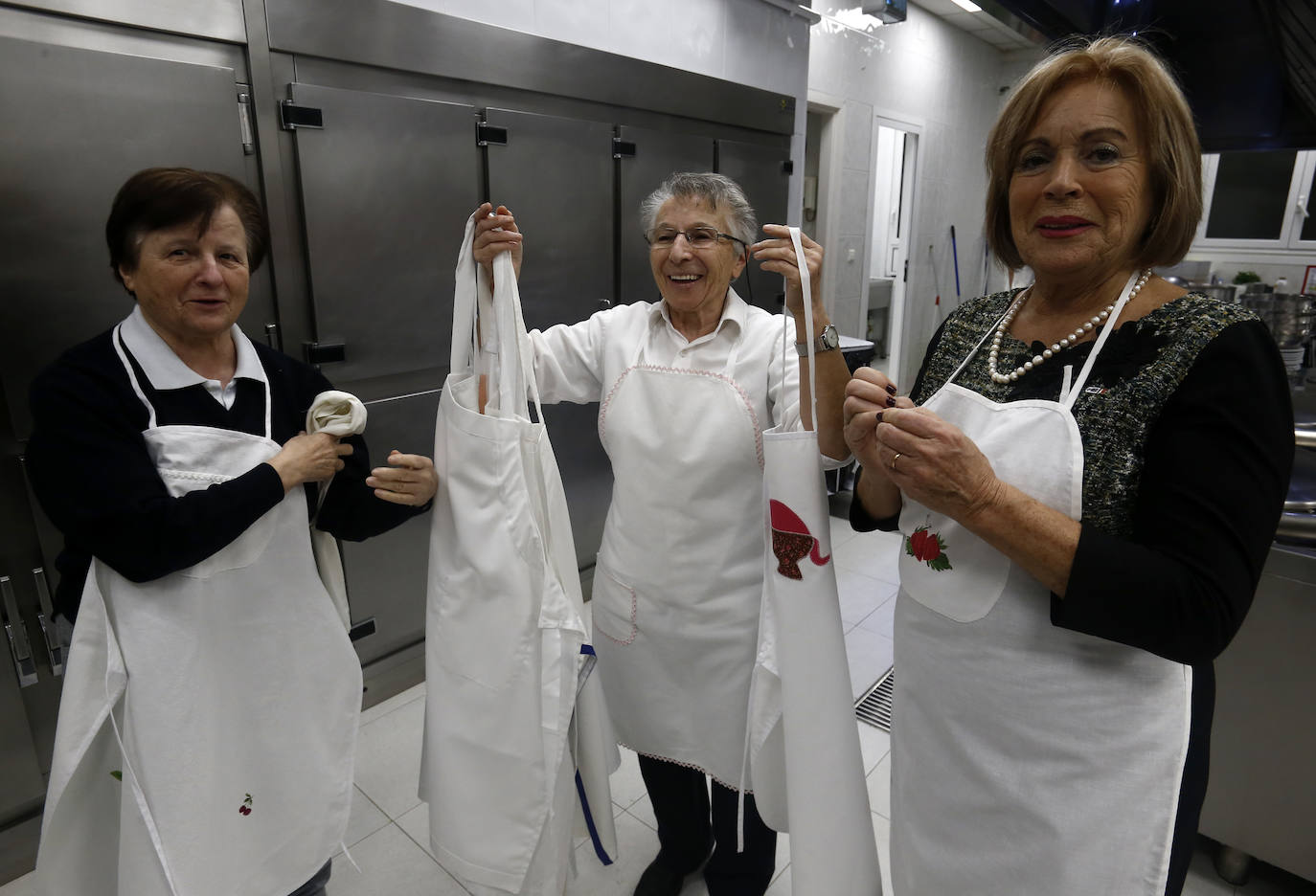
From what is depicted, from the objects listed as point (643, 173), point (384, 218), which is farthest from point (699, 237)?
point (643, 173)

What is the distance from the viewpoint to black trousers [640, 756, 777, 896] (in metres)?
1.58

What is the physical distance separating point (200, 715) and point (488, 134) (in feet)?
6.39

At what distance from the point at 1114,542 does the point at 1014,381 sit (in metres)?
0.25

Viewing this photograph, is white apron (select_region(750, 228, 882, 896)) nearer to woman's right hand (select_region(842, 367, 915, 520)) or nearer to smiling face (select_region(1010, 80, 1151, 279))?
woman's right hand (select_region(842, 367, 915, 520))

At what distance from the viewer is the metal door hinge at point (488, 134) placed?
95.8 inches

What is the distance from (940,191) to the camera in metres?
6.77

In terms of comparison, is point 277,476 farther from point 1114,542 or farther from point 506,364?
point 1114,542

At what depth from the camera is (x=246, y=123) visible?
1.94 m

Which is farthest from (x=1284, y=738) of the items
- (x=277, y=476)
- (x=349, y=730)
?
(x=277, y=476)

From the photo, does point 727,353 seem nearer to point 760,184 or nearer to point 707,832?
point 707,832

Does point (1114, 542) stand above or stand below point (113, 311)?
below

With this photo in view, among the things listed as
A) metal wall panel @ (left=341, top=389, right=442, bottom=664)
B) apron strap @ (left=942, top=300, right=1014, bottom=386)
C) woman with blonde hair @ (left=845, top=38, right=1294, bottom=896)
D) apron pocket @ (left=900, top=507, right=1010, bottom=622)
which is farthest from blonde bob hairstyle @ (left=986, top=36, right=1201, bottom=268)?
metal wall panel @ (left=341, top=389, right=442, bottom=664)

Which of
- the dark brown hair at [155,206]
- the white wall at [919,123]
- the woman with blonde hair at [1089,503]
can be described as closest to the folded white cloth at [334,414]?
the dark brown hair at [155,206]

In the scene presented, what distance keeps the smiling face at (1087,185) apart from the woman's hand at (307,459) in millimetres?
1130
